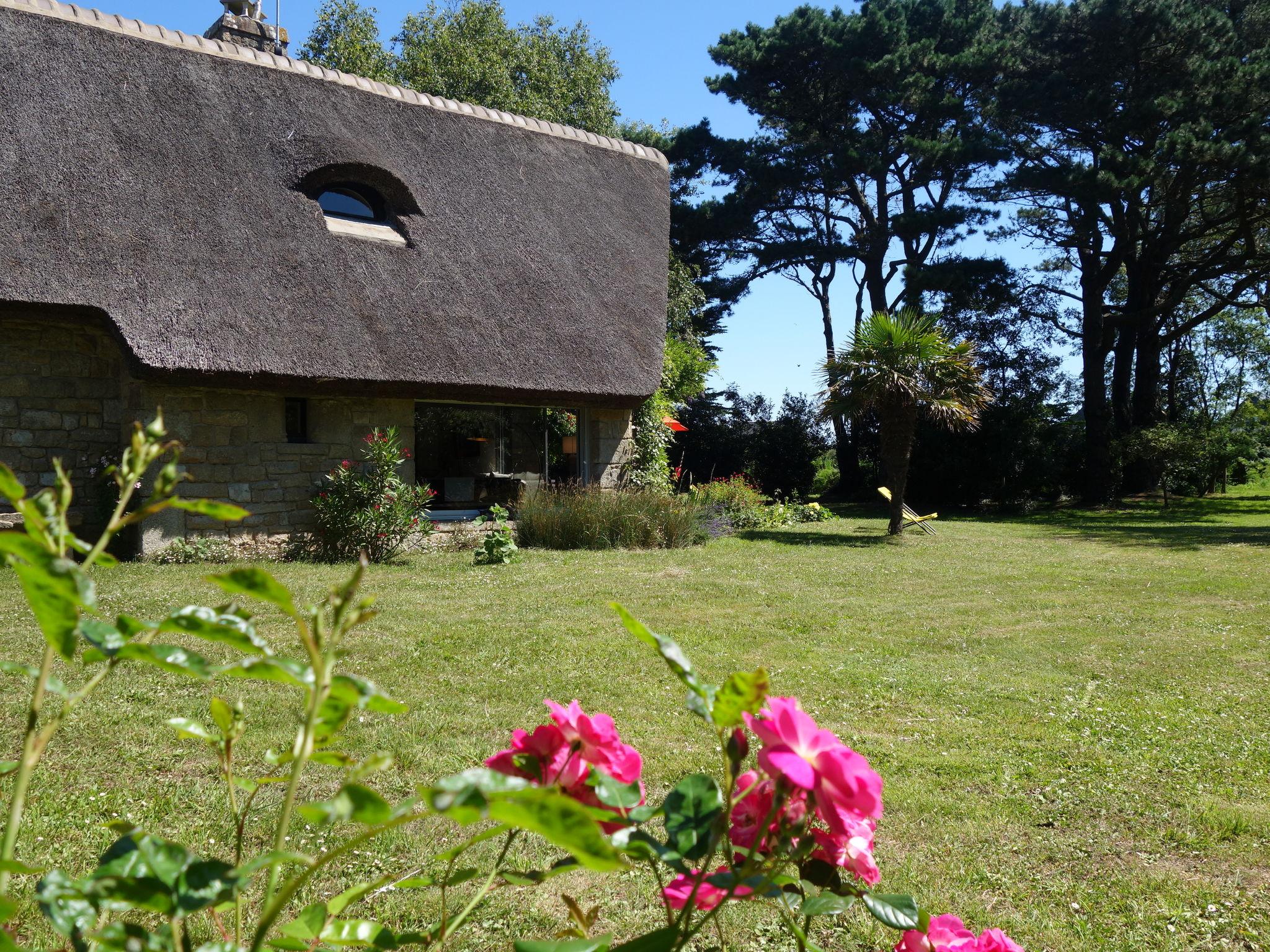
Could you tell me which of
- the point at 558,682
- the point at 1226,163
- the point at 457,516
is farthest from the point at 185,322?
the point at 1226,163

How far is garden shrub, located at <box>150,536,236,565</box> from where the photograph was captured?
8422 millimetres

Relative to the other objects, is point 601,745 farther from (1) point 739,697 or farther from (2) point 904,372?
(2) point 904,372

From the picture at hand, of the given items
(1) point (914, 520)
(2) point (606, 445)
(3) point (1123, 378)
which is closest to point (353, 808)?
(2) point (606, 445)

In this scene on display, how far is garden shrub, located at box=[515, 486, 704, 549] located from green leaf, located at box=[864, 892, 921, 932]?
9651mm

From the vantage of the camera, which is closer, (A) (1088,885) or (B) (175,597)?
(A) (1088,885)

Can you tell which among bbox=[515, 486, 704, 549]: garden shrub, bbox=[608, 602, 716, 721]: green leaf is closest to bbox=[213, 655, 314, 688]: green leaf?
bbox=[608, 602, 716, 721]: green leaf

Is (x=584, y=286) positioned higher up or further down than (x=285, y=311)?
higher up

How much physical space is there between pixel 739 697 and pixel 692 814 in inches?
5.5

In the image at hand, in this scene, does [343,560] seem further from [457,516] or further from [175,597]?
[175,597]

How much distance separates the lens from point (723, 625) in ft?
21.1

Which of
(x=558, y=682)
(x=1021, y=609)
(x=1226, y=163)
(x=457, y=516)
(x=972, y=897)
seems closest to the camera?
(x=972, y=897)

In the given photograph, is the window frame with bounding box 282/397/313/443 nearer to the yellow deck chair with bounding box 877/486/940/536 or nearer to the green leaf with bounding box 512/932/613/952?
the yellow deck chair with bounding box 877/486/940/536

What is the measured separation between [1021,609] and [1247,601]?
2133 millimetres

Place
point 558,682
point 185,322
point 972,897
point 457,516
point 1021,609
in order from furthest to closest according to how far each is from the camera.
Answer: point 457,516 < point 185,322 < point 1021,609 < point 558,682 < point 972,897
